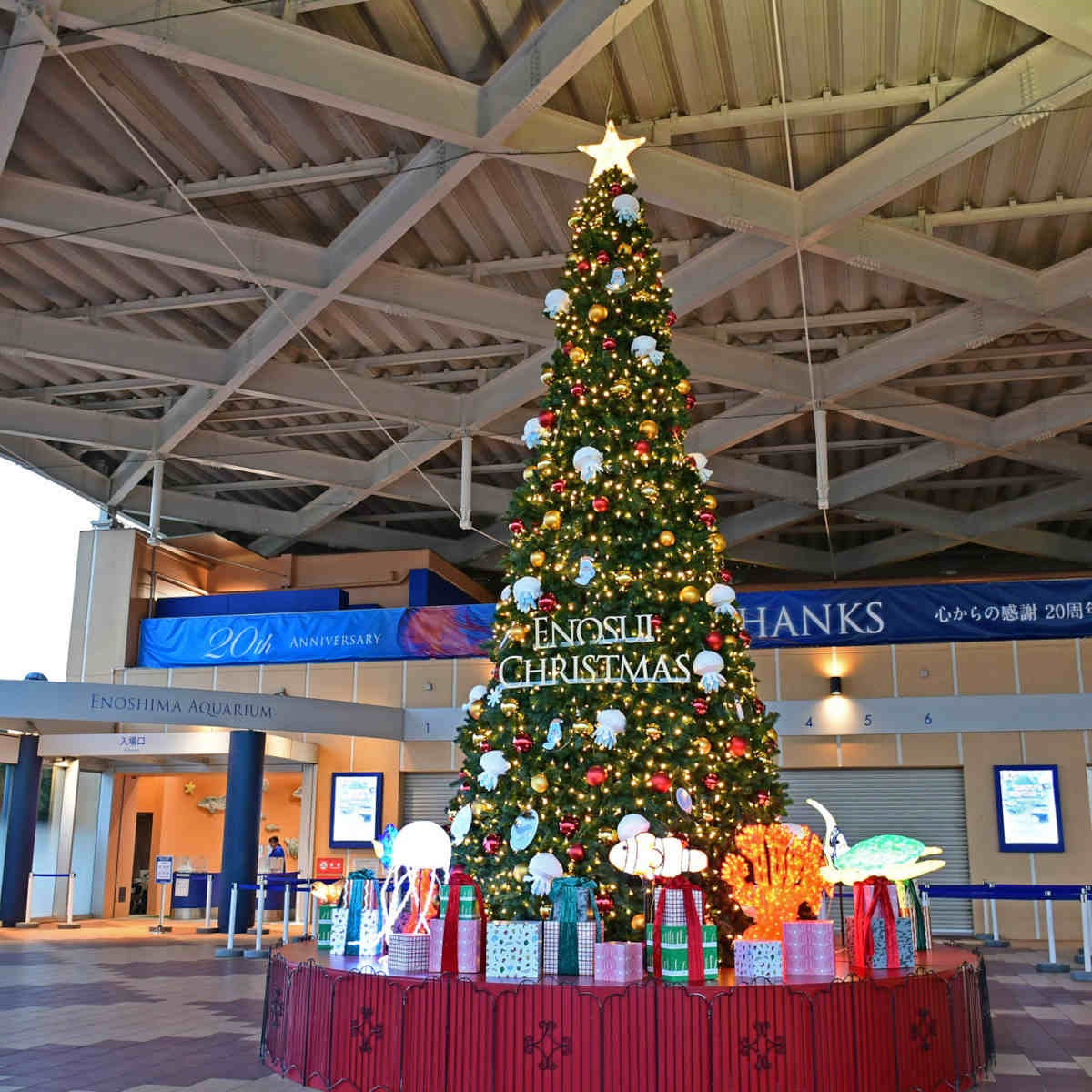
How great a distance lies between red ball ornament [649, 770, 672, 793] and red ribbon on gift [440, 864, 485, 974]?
4.32 feet

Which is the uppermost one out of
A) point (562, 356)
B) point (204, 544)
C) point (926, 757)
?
point (204, 544)

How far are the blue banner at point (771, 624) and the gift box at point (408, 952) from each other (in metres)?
12.6

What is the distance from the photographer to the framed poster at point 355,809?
20344 millimetres

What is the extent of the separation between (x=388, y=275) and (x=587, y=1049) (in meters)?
10.8

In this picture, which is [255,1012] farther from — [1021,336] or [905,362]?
[1021,336]

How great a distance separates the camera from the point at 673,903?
681 centimetres

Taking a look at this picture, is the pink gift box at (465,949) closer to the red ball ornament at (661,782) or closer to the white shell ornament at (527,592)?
the red ball ornament at (661,782)

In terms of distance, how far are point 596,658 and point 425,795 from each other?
13677 mm

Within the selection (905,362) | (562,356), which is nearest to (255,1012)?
(562,356)

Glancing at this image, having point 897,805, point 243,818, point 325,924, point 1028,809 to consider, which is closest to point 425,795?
point 243,818

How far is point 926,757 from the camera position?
18.8 metres

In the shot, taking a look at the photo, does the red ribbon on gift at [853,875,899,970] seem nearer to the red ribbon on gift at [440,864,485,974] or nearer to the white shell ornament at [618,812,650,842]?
the white shell ornament at [618,812,650,842]

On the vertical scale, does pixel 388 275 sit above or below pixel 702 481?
above

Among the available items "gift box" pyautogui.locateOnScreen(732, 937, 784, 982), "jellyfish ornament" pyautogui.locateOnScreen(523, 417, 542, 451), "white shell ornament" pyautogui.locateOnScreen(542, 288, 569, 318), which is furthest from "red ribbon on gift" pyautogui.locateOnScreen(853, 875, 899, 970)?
"white shell ornament" pyautogui.locateOnScreen(542, 288, 569, 318)
